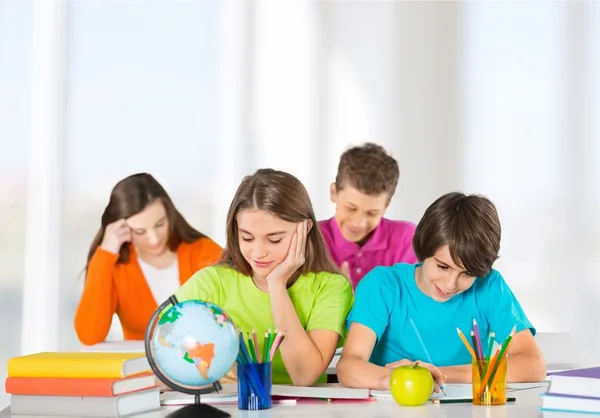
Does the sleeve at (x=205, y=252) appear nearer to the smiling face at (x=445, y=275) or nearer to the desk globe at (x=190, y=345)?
the smiling face at (x=445, y=275)

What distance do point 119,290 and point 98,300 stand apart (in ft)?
0.32

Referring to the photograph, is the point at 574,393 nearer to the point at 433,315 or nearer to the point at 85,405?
the point at 433,315

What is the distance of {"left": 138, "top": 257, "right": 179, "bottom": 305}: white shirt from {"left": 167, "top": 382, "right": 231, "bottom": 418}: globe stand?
184 cm

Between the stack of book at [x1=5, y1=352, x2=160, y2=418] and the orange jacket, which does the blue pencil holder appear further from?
the orange jacket

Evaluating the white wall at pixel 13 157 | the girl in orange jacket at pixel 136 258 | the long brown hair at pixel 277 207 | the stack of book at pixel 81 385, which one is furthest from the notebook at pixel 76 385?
the white wall at pixel 13 157

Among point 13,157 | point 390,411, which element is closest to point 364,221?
point 390,411

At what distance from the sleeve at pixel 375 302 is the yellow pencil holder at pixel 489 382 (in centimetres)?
45

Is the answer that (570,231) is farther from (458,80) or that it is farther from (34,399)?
(34,399)

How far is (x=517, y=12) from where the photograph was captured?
6188mm

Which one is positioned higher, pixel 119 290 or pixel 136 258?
pixel 136 258

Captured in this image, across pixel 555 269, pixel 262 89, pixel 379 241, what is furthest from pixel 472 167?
pixel 379 241

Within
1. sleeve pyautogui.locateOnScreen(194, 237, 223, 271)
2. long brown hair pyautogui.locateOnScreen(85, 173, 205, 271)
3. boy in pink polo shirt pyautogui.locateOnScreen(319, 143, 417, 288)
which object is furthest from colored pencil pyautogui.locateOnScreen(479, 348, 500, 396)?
long brown hair pyautogui.locateOnScreen(85, 173, 205, 271)

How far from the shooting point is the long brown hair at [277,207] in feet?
8.59

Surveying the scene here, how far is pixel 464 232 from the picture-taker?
8.02 ft
